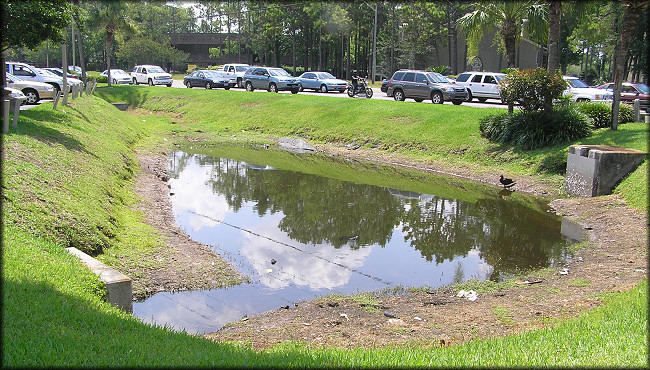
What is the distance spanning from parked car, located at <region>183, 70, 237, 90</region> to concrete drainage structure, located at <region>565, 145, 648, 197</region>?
105 ft

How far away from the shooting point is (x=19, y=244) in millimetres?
7582

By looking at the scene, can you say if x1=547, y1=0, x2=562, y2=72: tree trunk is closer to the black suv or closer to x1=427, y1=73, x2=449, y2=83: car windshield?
the black suv

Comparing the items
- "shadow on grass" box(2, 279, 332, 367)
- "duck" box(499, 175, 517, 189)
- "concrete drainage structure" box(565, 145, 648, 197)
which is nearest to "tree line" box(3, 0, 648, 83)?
"duck" box(499, 175, 517, 189)

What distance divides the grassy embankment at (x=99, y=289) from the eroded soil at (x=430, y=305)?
2.53 ft

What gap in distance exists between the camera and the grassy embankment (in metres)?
4.94

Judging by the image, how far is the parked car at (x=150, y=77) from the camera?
162ft

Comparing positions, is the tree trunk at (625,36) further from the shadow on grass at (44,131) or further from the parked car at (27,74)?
the parked car at (27,74)

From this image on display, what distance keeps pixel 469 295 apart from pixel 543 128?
493 inches

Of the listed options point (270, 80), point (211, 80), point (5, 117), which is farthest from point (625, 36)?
point (211, 80)

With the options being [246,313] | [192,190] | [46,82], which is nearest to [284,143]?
[192,190]

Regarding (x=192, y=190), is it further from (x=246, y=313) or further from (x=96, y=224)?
(x=246, y=313)

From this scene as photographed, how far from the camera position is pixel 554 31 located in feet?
64.3

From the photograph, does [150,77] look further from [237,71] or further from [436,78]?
[436,78]

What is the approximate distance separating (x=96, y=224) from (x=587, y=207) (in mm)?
11354
